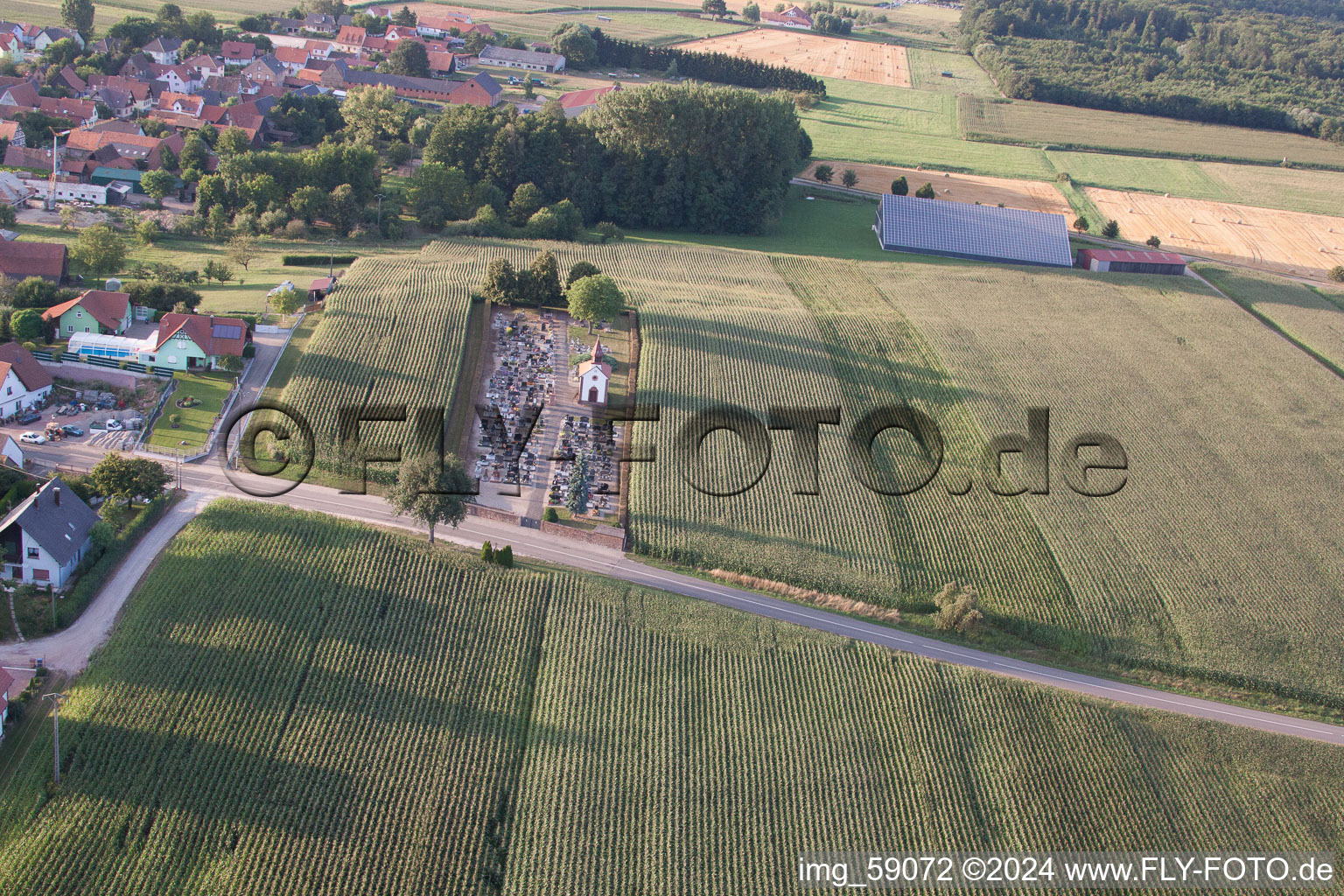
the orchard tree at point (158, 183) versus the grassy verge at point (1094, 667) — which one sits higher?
the orchard tree at point (158, 183)

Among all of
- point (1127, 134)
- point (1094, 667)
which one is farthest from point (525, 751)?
point (1127, 134)

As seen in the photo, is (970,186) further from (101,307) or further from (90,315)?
(90,315)

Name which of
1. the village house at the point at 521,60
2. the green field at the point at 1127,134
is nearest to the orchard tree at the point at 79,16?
the village house at the point at 521,60

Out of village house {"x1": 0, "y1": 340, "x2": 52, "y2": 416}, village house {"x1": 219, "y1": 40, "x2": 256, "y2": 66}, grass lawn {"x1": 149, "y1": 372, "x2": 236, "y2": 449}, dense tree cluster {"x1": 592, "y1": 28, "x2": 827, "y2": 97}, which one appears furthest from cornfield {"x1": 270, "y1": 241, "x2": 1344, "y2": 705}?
village house {"x1": 219, "y1": 40, "x2": 256, "y2": 66}

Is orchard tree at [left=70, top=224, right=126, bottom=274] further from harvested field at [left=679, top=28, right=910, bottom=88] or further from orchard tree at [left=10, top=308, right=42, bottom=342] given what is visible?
harvested field at [left=679, top=28, right=910, bottom=88]

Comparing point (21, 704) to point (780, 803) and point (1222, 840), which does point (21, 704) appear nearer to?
point (780, 803)

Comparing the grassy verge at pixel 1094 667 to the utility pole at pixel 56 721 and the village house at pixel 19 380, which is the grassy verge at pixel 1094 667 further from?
the village house at pixel 19 380
